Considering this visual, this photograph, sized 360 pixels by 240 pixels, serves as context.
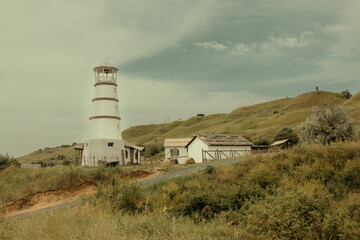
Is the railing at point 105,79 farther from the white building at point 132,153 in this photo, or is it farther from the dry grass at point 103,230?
the dry grass at point 103,230

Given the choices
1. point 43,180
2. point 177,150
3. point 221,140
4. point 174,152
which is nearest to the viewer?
point 43,180

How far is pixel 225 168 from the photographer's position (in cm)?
1862

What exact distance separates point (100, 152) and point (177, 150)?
15.4 m

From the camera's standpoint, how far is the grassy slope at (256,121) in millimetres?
67750

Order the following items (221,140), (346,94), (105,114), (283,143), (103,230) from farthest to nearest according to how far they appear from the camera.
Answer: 1. (346,94)
2. (283,143)
3. (221,140)
4. (105,114)
5. (103,230)

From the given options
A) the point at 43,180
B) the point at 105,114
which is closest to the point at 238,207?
the point at 43,180

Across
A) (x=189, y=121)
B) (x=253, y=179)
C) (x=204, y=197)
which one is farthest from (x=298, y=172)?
(x=189, y=121)

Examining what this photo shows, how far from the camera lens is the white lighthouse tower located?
114ft

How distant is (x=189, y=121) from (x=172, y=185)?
106507 mm

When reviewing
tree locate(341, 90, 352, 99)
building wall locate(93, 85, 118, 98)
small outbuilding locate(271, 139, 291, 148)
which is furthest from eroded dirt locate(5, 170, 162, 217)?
tree locate(341, 90, 352, 99)

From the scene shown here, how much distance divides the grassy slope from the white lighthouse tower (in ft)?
111

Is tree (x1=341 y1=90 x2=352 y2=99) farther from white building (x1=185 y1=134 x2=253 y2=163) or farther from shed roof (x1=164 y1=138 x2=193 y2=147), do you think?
shed roof (x1=164 y1=138 x2=193 y2=147)

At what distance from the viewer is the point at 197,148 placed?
1567 inches

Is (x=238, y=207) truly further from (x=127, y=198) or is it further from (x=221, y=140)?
(x=221, y=140)
